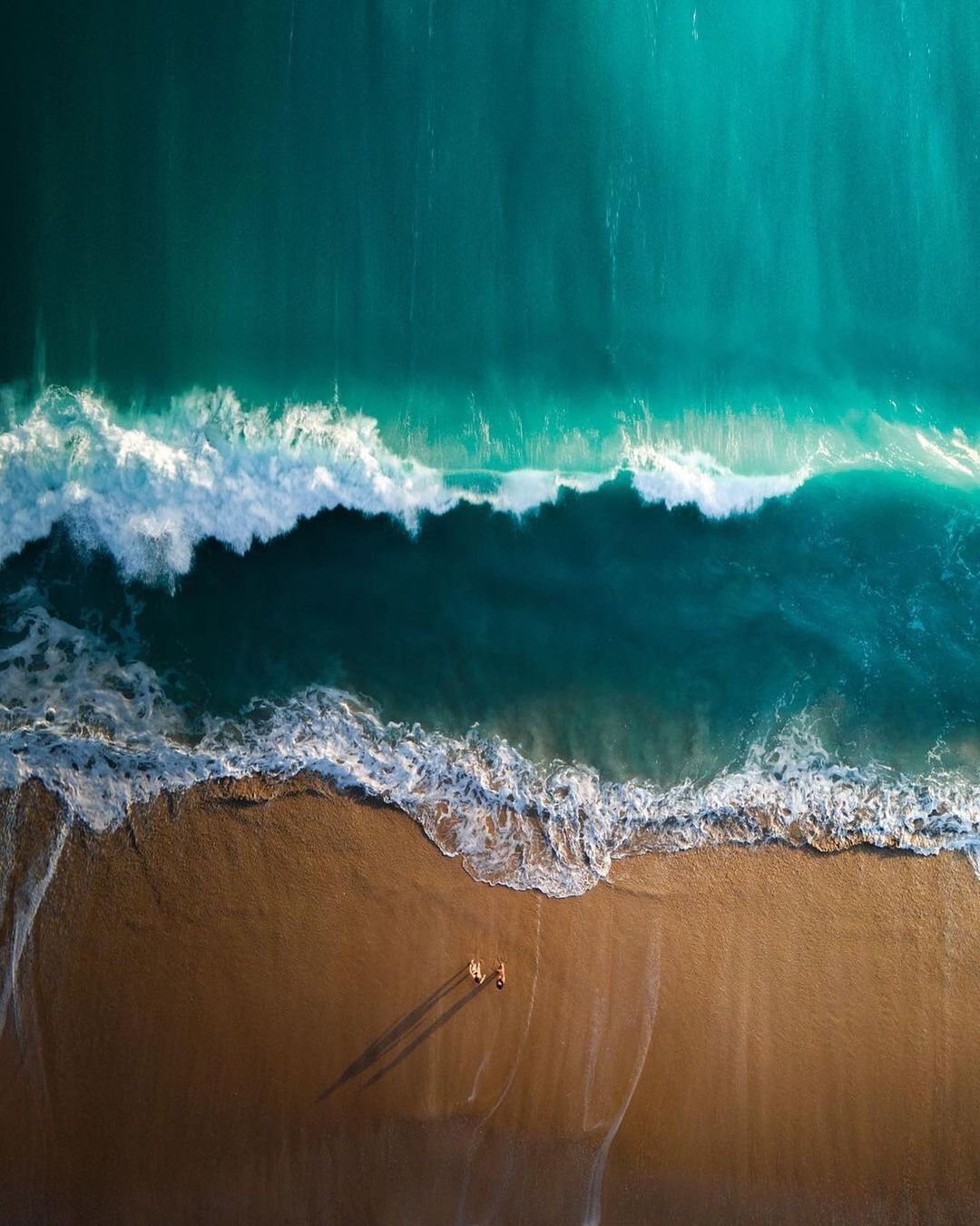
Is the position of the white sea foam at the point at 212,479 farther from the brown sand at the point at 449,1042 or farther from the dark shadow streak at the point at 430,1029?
the dark shadow streak at the point at 430,1029

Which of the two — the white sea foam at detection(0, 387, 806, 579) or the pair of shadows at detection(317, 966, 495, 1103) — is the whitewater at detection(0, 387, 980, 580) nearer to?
the white sea foam at detection(0, 387, 806, 579)

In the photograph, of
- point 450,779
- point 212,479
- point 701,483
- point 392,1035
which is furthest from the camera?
point 701,483

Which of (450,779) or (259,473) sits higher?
(259,473)

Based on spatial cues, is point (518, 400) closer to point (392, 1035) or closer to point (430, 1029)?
point (430, 1029)

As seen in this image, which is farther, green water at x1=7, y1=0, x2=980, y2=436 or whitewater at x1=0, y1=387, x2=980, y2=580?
green water at x1=7, y1=0, x2=980, y2=436

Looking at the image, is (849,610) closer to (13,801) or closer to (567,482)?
(567,482)

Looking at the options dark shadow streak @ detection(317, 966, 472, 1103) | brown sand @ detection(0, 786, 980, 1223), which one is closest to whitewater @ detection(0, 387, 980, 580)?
brown sand @ detection(0, 786, 980, 1223)

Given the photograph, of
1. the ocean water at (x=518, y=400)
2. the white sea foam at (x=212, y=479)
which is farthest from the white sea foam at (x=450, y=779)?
the white sea foam at (x=212, y=479)

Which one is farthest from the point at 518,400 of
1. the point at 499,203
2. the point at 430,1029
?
the point at 430,1029
